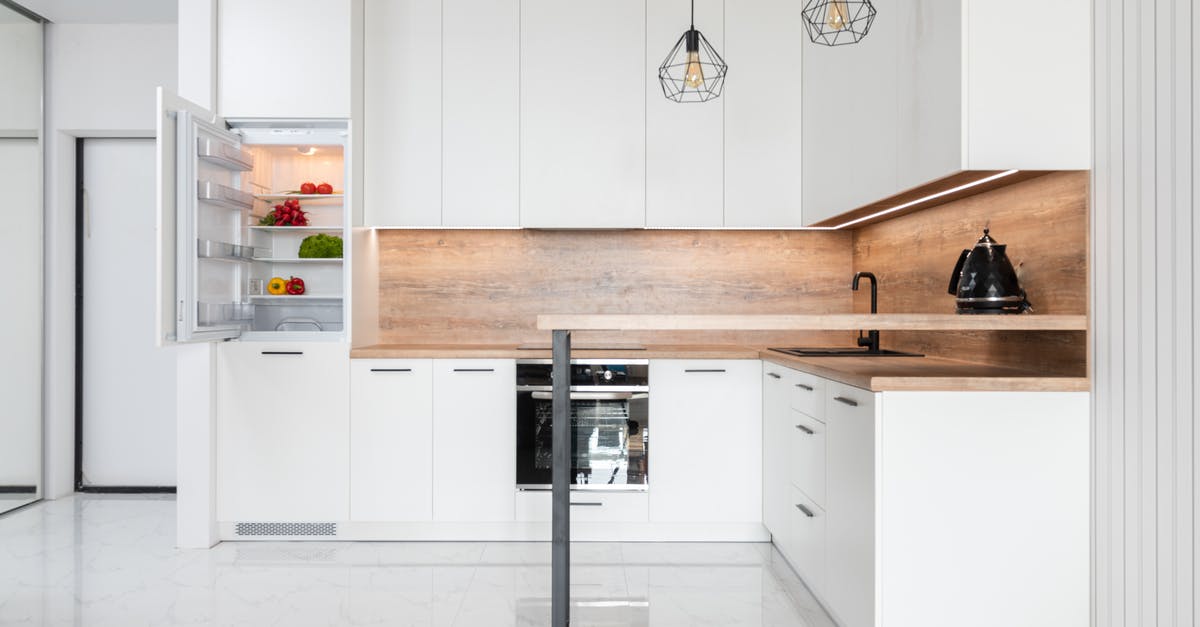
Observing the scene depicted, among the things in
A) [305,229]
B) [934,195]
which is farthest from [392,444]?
[934,195]

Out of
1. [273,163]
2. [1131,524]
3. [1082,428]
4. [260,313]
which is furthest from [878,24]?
[260,313]

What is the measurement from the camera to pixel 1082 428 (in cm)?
195

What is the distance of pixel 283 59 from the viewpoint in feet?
11.1

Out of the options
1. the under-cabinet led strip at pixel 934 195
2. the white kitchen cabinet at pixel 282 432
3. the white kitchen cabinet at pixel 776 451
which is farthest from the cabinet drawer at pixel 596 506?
the under-cabinet led strip at pixel 934 195

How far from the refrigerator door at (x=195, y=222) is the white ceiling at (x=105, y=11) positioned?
115 centimetres

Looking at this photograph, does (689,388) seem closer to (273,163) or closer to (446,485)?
(446,485)

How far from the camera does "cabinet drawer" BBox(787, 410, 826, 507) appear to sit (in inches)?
97.3

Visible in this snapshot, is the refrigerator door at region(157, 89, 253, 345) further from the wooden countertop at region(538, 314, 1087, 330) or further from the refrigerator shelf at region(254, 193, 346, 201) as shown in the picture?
the wooden countertop at region(538, 314, 1087, 330)

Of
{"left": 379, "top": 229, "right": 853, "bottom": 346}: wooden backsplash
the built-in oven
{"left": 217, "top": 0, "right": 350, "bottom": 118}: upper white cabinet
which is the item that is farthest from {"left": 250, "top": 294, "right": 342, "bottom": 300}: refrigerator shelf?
the built-in oven

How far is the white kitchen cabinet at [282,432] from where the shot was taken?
3316mm

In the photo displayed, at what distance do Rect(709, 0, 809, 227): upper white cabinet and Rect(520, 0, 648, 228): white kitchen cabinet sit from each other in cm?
44

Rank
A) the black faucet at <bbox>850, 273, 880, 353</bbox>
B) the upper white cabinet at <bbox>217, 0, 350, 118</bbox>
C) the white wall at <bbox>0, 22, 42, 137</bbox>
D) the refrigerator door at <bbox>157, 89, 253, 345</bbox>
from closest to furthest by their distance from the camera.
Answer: the refrigerator door at <bbox>157, 89, 253, 345</bbox>
the black faucet at <bbox>850, 273, 880, 353</bbox>
the upper white cabinet at <bbox>217, 0, 350, 118</bbox>
the white wall at <bbox>0, 22, 42, 137</bbox>

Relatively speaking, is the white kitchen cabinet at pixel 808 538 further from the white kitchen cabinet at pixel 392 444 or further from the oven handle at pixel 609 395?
the white kitchen cabinet at pixel 392 444

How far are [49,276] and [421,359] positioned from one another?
2478 millimetres
